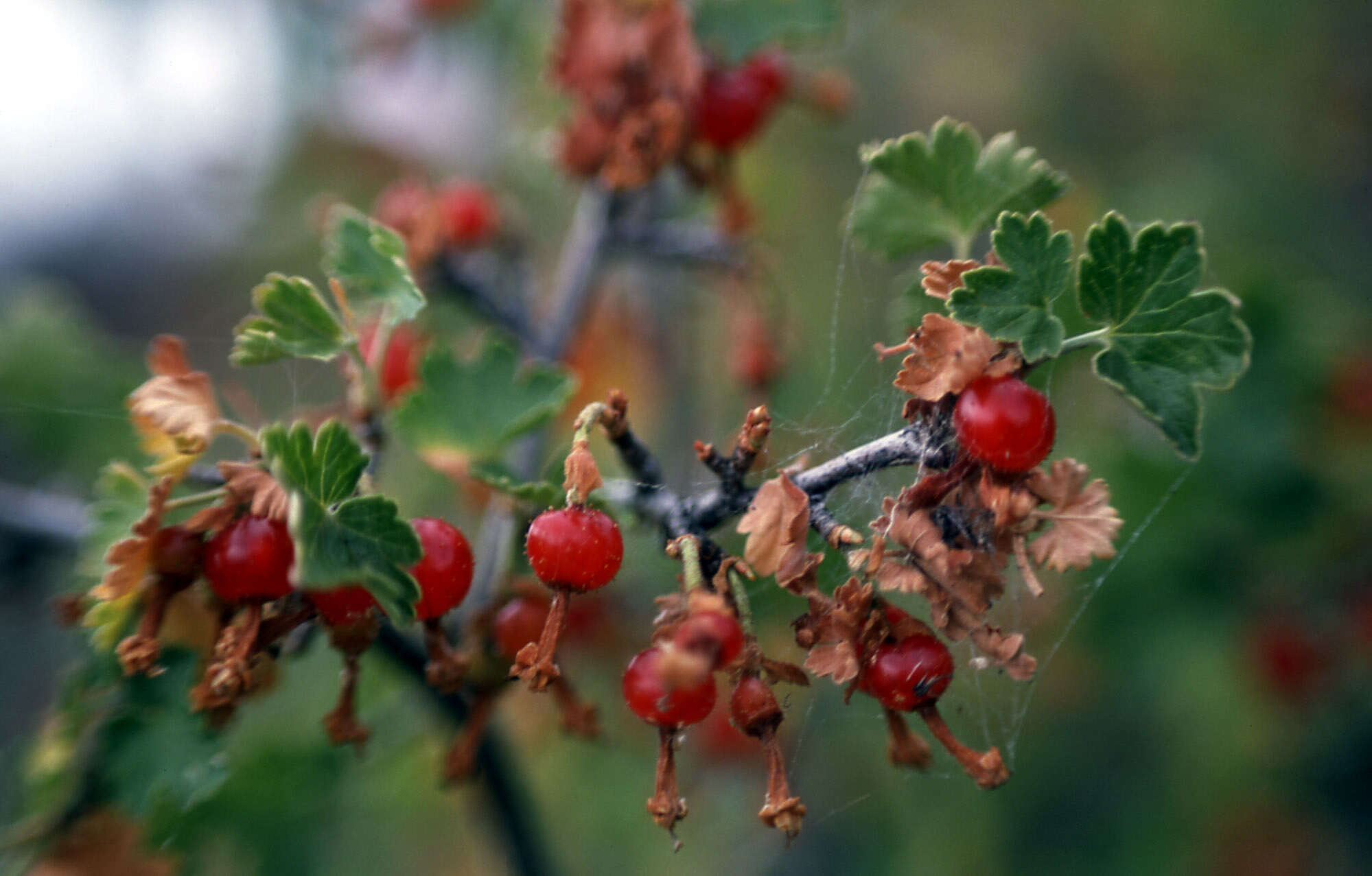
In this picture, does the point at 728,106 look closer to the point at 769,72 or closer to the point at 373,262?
the point at 769,72

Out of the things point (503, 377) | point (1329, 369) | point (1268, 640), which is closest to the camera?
point (503, 377)

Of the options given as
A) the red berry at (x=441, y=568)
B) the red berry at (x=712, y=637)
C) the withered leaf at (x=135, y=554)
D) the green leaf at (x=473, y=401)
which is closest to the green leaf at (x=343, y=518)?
the red berry at (x=441, y=568)

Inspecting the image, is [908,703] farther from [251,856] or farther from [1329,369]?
[1329,369]

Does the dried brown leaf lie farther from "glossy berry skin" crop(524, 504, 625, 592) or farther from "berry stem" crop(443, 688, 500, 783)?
"berry stem" crop(443, 688, 500, 783)

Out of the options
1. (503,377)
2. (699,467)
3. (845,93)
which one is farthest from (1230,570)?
(503,377)

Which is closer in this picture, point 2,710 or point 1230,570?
point 1230,570

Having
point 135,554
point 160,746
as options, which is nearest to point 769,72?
point 135,554

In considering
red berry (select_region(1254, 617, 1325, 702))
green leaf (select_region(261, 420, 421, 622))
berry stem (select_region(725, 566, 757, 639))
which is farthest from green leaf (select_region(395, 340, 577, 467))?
red berry (select_region(1254, 617, 1325, 702))
